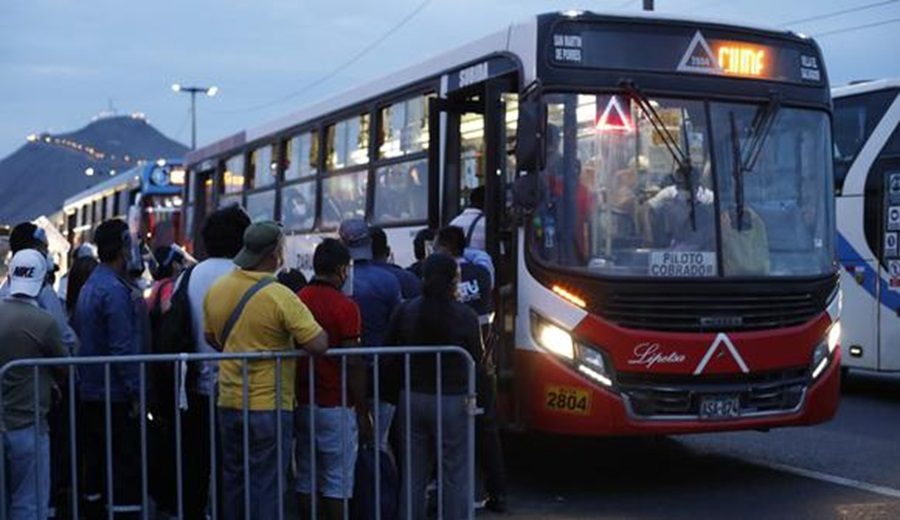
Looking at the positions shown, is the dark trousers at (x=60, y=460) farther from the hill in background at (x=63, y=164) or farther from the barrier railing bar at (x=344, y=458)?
the hill in background at (x=63, y=164)

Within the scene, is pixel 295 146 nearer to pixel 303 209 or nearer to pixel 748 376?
pixel 303 209

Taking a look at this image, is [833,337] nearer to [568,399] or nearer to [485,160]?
[568,399]

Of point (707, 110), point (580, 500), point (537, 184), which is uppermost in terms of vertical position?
point (707, 110)

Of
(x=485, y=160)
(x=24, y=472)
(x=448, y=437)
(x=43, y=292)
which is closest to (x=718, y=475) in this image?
(x=485, y=160)

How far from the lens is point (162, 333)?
6.95 metres

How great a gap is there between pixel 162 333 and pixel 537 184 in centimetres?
282

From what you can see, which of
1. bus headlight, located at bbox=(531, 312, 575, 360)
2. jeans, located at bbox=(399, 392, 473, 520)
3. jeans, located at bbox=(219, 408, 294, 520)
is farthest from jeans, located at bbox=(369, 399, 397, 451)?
bus headlight, located at bbox=(531, 312, 575, 360)

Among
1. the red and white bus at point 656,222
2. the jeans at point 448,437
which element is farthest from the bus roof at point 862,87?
the jeans at point 448,437

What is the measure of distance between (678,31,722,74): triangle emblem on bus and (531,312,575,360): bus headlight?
214 cm

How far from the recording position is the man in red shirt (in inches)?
250

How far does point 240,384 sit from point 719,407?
12.7 ft

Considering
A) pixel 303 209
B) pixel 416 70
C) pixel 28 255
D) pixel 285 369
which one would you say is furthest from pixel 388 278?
pixel 303 209

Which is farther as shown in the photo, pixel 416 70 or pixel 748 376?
pixel 416 70

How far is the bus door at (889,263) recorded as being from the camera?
1342 cm
